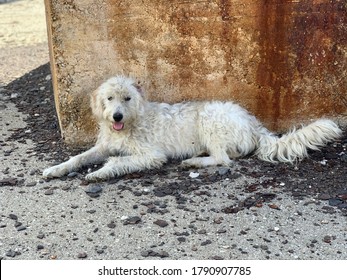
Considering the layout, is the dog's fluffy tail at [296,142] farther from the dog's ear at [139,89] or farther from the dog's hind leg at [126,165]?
the dog's ear at [139,89]

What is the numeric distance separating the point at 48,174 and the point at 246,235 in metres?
2.31

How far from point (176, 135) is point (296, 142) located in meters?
1.32

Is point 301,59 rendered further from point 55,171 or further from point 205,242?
point 55,171

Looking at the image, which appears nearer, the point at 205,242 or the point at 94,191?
the point at 205,242

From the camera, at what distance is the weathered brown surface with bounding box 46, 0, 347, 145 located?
20.9ft

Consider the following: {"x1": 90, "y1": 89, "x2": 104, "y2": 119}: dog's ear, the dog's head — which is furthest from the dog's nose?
{"x1": 90, "y1": 89, "x2": 104, "y2": 119}: dog's ear

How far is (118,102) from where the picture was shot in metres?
6.00

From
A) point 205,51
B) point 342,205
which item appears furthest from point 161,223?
point 205,51

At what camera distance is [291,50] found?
260 inches

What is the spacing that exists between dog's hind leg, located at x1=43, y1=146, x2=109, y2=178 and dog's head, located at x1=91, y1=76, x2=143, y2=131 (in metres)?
0.38

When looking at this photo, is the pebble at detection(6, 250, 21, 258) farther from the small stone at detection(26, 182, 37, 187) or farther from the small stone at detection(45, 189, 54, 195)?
the small stone at detection(26, 182, 37, 187)

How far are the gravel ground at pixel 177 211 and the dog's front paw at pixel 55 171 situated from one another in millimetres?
74

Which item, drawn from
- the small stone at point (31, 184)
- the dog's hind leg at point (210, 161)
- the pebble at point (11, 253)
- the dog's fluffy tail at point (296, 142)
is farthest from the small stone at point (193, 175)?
the pebble at point (11, 253)
